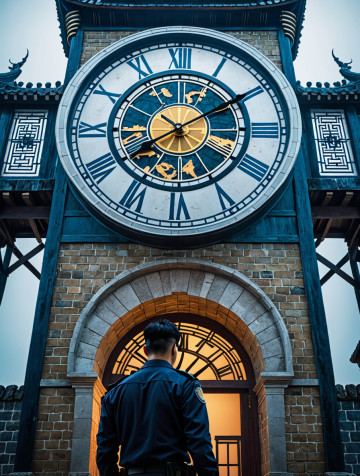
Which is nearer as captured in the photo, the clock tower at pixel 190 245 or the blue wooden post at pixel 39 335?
the blue wooden post at pixel 39 335

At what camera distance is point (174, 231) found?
25.9 feet

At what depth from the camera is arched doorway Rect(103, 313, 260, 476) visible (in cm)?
752

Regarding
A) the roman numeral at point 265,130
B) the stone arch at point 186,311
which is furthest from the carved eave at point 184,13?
the stone arch at point 186,311

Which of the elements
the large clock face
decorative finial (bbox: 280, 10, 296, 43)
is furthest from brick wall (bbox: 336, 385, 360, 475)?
decorative finial (bbox: 280, 10, 296, 43)

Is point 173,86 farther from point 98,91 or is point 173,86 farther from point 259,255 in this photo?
point 259,255

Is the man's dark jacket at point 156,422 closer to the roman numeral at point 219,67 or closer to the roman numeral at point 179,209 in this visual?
the roman numeral at point 179,209

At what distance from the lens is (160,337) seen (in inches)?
150

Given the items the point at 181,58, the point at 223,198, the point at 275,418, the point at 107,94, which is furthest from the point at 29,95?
the point at 275,418

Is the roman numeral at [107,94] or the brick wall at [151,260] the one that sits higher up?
the roman numeral at [107,94]

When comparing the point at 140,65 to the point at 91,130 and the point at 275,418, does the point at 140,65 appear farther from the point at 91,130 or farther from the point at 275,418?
the point at 275,418

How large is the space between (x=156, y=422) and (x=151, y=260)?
4667 mm

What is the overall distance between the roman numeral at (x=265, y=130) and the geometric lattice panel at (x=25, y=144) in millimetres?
3690

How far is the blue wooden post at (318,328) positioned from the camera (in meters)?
6.76

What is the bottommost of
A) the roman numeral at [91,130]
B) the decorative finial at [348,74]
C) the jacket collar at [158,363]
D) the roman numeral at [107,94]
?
the jacket collar at [158,363]
